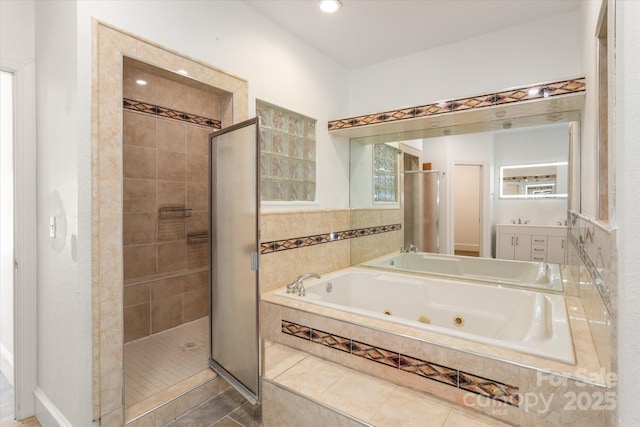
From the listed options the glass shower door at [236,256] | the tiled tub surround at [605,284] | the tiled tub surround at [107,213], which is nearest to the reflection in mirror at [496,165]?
the tiled tub surround at [605,284]

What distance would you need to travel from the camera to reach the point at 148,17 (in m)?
1.75

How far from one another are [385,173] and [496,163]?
3.26ft

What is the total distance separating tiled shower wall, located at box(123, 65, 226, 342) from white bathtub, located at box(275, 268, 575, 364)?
4.88 feet

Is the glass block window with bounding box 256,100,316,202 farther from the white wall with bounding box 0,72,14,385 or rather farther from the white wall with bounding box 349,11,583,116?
the white wall with bounding box 0,72,14,385

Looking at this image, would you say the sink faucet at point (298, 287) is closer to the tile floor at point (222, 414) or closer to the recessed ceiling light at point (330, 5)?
the tile floor at point (222, 414)

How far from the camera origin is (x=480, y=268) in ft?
8.66

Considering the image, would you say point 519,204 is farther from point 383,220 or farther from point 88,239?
point 88,239

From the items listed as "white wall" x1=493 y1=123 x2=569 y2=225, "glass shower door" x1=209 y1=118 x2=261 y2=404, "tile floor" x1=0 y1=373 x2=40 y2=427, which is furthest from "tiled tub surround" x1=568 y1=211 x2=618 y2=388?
"tile floor" x1=0 y1=373 x2=40 y2=427

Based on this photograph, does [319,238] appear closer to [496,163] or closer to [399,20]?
[496,163]

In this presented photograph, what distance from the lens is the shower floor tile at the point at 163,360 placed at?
2.10m

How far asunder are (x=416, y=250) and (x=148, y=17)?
2.64m

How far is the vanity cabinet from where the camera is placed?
93.6 inches

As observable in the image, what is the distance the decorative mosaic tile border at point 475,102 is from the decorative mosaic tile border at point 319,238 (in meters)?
1.03

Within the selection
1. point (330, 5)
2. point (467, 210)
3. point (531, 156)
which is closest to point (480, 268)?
point (467, 210)
